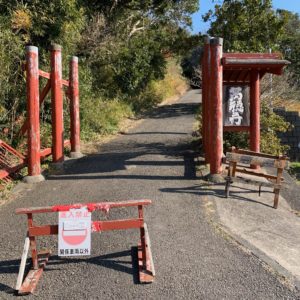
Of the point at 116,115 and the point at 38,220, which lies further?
the point at 116,115

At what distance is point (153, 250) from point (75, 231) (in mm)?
1022

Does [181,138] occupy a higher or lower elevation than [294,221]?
higher

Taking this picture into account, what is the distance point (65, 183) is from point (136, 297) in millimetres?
A: 4115

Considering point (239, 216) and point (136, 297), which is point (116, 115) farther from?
point (136, 297)

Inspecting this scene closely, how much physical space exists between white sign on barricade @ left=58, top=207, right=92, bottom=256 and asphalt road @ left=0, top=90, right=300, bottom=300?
31cm

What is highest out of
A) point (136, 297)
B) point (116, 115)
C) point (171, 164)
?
point (116, 115)

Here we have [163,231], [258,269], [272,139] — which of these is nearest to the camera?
[258,269]

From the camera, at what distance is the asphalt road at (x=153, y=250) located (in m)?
3.76

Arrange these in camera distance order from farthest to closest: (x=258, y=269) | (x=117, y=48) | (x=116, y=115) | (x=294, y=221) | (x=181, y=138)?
1. (x=117, y=48)
2. (x=116, y=115)
3. (x=181, y=138)
4. (x=294, y=221)
5. (x=258, y=269)

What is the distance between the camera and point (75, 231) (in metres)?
3.99

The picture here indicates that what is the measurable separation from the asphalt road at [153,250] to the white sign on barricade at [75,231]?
0.31 m

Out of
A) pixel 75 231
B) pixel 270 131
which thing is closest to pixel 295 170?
pixel 270 131

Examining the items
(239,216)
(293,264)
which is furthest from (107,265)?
(239,216)

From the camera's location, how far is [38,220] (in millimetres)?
5547
